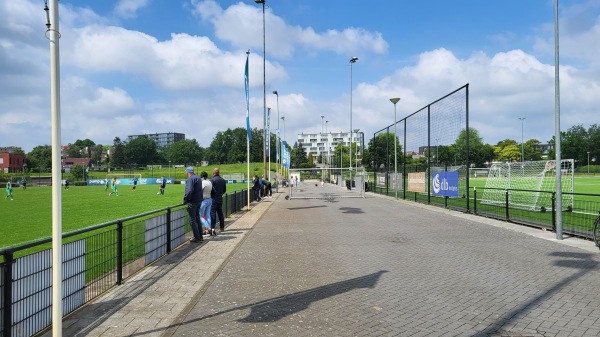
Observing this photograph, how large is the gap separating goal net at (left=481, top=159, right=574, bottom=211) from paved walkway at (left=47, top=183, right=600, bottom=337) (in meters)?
5.67

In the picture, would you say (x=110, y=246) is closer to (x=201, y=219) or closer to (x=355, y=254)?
(x=355, y=254)

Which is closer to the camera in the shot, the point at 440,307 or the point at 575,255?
the point at 440,307

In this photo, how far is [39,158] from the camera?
128m

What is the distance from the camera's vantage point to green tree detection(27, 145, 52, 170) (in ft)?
377

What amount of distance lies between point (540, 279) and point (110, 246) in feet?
21.6

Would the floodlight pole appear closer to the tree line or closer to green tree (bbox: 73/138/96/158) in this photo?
the tree line

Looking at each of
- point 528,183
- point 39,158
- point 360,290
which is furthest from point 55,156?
point 39,158

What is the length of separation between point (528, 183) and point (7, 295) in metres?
23.3

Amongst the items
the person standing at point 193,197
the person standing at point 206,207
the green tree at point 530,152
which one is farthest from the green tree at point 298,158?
the person standing at point 193,197

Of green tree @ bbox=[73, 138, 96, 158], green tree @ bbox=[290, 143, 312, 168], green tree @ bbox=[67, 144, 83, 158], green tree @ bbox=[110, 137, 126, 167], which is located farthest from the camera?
green tree @ bbox=[73, 138, 96, 158]

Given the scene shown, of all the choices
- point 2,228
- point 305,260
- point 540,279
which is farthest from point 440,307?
point 2,228

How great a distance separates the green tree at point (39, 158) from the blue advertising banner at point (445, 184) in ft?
360

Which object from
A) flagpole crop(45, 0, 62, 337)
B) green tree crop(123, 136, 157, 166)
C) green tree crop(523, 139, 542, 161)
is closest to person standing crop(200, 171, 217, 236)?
flagpole crop(45, 0, 62, 337)

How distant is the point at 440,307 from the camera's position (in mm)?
5680
